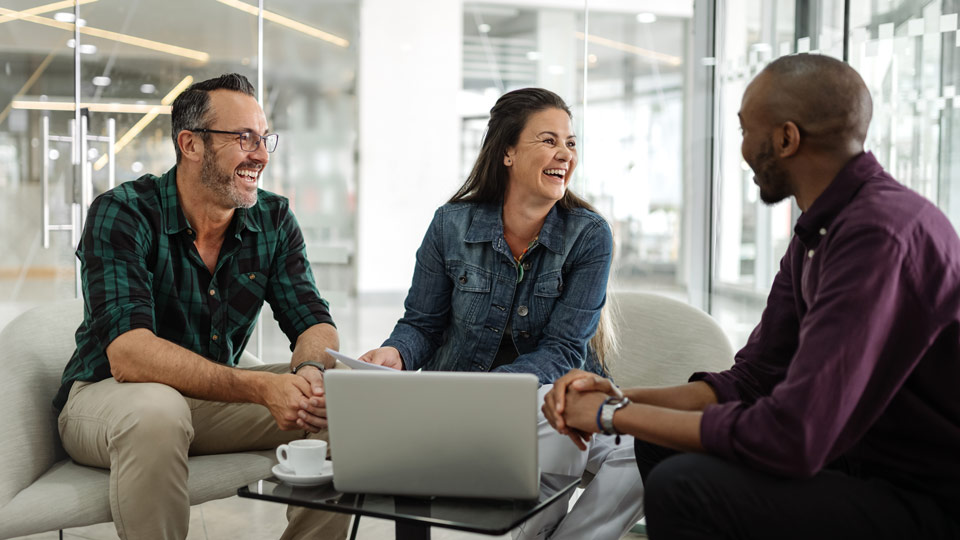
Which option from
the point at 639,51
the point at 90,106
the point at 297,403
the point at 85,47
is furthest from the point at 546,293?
the point at 639,51

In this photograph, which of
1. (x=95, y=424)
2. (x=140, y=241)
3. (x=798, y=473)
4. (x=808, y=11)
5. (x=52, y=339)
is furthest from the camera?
(x=808, y=11)

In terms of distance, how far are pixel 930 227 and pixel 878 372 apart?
235 mm

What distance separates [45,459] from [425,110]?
5.02 meters

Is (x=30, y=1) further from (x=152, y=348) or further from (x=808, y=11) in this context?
(x=808, y=11)

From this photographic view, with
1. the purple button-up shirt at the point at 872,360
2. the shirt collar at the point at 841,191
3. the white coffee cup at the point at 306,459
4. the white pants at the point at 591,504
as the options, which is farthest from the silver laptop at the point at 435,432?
the shirt collar at the point at 841,191

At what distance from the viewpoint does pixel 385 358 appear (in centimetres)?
219

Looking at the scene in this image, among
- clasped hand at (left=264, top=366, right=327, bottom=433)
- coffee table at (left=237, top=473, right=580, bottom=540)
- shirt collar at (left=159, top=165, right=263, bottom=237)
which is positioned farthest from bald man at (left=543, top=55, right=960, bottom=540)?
shirt collar at (left=159, top=165, right=263, bottom=237)

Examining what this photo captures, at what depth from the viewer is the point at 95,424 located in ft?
6.35

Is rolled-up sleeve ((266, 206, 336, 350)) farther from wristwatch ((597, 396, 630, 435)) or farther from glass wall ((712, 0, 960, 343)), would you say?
glass wall ((712, 0, 960, 343))

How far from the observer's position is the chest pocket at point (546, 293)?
7.36 ft

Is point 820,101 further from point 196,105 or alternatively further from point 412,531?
point 196,105

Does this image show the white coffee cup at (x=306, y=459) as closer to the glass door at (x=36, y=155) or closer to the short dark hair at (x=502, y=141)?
the short dark hair at (x=502, y=141)

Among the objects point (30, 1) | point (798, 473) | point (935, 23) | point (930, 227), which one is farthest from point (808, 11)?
point (30, 1)

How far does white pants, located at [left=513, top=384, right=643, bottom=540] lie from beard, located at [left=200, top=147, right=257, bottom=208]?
38.0 inches
